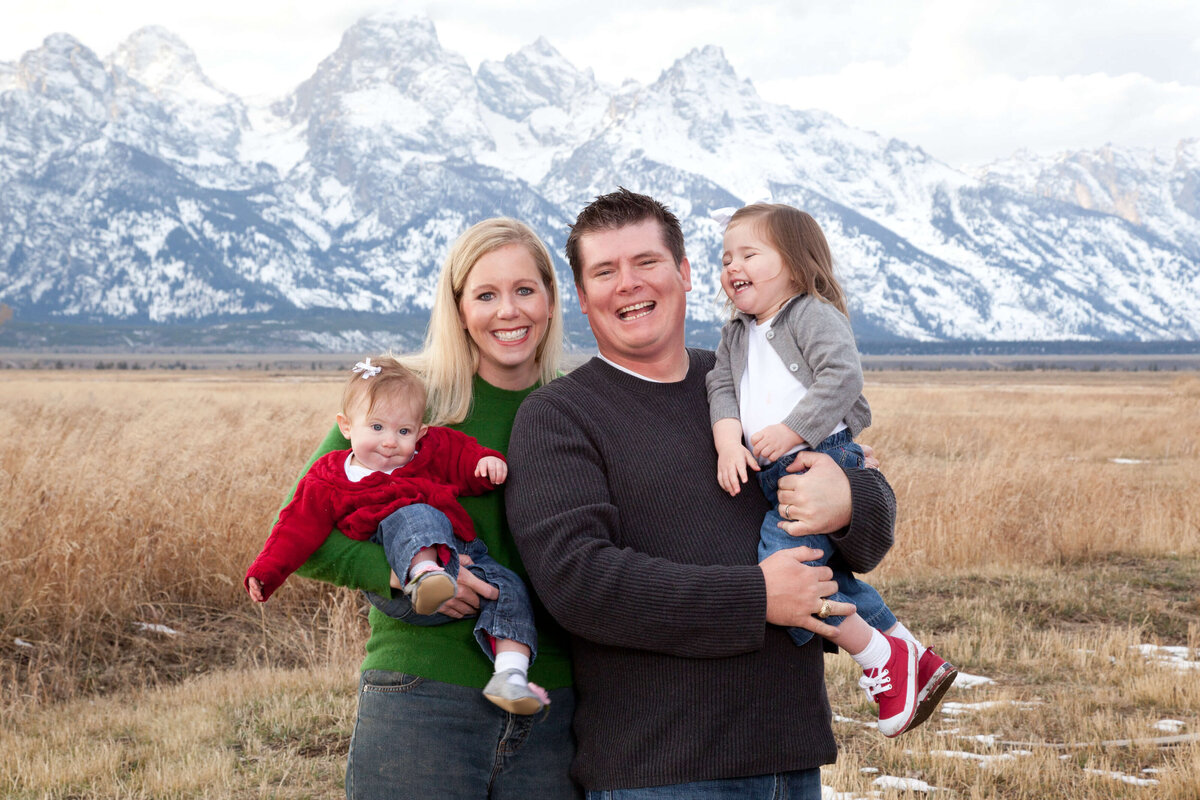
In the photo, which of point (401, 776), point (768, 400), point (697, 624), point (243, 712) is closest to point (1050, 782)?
point (768, 400)

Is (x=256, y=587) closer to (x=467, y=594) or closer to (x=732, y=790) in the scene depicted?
(x=467, y=594)

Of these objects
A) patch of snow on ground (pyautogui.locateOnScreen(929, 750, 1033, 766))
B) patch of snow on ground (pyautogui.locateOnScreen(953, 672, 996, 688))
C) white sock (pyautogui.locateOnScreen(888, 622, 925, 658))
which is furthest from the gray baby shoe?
patch of snow on ground (pyautogui.locateOnScreen(953, 672, 996, 688))

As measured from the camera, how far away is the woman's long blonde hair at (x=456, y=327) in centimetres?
307

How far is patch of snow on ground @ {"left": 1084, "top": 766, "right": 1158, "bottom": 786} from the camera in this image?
447 cm

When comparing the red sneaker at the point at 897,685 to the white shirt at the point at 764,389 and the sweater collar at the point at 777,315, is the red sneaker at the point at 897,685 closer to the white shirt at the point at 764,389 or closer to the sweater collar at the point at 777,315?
the white shirt at the point at 764,389

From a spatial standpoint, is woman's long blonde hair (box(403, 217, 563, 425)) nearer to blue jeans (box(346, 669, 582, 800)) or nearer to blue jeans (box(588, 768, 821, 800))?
blue jeans (box(346, 669, 582, 800))

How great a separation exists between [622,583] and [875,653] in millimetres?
1107

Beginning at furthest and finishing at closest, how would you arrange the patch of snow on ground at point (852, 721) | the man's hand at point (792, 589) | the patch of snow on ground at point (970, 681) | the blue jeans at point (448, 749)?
the patch of snow on ground at point (970, 681)
the patch of snow on ground at point (852, 721)
the blue jeans at point (448, 749)
the man's hand at point (792, 589)

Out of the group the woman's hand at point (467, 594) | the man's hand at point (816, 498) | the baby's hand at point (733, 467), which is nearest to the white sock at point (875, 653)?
the man's hand at point (816, 498)

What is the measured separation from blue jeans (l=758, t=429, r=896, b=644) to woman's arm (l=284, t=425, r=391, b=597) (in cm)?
109

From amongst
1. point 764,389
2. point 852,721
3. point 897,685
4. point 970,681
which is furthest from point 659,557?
point 970,681

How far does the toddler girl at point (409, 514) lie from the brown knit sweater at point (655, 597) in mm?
195

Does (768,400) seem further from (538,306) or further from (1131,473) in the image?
(1131,473)

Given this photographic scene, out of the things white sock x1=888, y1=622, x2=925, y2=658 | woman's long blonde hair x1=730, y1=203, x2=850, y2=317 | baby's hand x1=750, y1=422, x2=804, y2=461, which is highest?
woman's long blonde hair x1=730, y1=203, x2=850, y2=317
